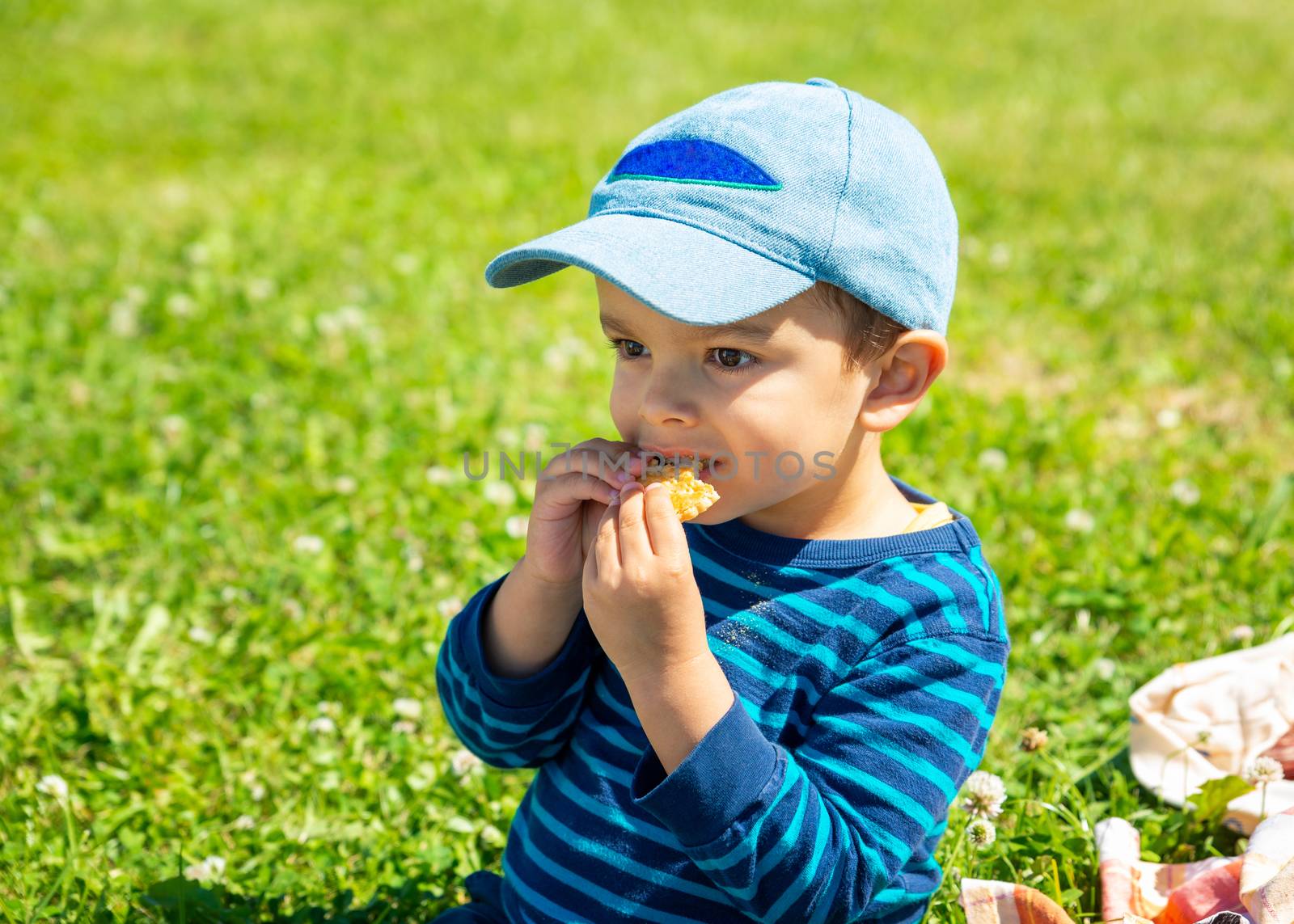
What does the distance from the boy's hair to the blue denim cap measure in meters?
0.04

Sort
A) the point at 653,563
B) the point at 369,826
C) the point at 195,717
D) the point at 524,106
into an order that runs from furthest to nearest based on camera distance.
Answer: the point at 524,106 → the point at 195,717 → the point at 369,826 → the point at 653,563

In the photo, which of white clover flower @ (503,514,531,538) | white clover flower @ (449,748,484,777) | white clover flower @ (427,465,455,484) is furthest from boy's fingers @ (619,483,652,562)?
white clover flower @ (427,465,455,484)

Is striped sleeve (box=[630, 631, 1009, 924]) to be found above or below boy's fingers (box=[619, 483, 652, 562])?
below

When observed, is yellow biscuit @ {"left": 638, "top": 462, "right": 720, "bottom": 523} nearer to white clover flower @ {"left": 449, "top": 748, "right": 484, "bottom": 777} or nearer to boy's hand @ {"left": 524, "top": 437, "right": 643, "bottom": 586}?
boy's hand @ {"left": 524, "top": 437, "right": 643, "bottom": 586}

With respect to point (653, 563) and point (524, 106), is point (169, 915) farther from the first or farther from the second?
point (524, 106)

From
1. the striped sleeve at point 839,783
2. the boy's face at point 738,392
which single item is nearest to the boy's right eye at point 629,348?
the boy's face at point 738,392

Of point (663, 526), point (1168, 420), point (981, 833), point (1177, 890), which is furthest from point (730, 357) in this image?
point (1168, 420)

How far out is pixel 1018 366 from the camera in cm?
433

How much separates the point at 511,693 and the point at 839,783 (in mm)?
551

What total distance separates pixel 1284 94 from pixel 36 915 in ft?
25.1

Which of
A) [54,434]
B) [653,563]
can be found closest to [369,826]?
[653,563]

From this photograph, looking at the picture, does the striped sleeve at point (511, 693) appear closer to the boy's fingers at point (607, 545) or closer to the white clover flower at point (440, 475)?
the boy's fingers at point (607, 545)

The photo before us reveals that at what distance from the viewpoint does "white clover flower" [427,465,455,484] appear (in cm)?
361

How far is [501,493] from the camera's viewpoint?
11.8 feet
